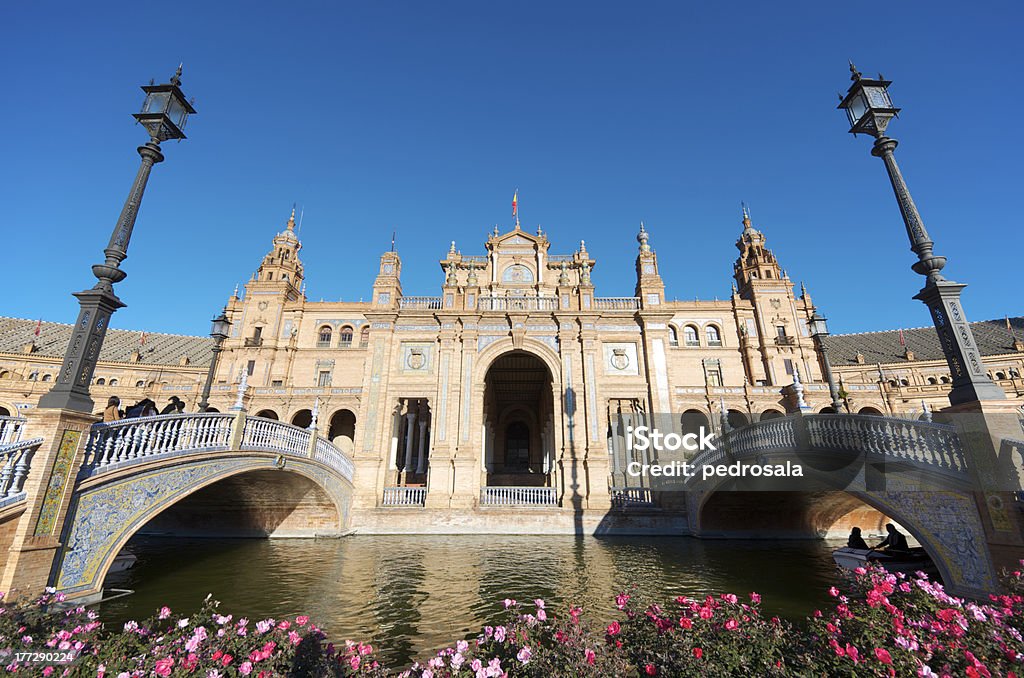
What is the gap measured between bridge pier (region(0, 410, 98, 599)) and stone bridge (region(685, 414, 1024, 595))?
14.9m

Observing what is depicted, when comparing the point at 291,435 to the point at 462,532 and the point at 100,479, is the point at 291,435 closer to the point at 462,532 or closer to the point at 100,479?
the point at 100,479

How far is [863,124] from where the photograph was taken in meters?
8.85

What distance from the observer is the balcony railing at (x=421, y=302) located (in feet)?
80.4

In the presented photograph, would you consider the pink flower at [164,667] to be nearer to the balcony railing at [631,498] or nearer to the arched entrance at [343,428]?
the balcony railing at [631,498]

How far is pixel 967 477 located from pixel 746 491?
32.1 ft

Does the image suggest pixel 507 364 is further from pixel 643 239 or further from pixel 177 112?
pixel 177 112

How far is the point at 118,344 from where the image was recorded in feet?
169

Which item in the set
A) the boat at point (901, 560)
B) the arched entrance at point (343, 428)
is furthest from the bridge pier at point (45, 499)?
the arched entrance at point (343, 428)

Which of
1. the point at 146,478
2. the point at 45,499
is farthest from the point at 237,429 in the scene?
the point at 45,499

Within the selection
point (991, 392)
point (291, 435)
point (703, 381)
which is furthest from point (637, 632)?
point (703, 381)

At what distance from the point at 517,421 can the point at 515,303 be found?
14703mm

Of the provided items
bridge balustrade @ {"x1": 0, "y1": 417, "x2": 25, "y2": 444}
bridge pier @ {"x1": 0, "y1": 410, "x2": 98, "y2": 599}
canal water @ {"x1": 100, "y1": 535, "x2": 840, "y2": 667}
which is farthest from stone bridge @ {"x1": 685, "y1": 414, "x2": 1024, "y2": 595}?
bridge balustrade @ {"x1": 0, "y1": 417, "x2": 25, "y2": 444}

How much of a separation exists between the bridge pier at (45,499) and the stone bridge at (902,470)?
14.9 metres

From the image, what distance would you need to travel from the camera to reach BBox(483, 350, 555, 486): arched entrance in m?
28.1
